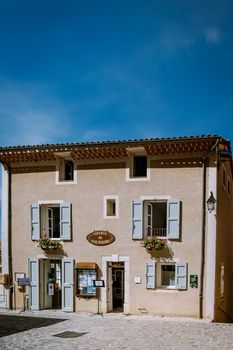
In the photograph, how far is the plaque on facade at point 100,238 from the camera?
15.2m

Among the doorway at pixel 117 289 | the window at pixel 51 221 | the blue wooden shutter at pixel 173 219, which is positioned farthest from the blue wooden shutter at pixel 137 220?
the window at pixel 51 221

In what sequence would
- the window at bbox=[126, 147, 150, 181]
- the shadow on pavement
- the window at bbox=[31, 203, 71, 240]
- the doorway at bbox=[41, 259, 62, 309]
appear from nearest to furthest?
the shadow on pavement < the window at bbox=[126, 147, 150, 181] < the window at bbox=[31, 203, 71, 240] < the doorway at bbox=[41, 259, 62, 309]

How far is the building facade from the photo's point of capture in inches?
568

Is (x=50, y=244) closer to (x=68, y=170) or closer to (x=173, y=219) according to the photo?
(x=68, y=170)

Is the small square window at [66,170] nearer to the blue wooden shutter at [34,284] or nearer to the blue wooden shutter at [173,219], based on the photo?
the blue wooden shutter at [34,284]

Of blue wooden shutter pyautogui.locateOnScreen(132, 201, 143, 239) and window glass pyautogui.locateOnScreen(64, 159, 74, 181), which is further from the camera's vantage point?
window glass pyautogui.locateOnScreen(64, 159, 74, 181)

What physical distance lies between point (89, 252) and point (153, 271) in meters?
2.50

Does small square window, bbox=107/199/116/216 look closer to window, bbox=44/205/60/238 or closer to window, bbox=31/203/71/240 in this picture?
window, bbox=31/203/71/240

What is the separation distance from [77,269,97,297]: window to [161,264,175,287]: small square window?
8.14 feet

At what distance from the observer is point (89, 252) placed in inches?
608

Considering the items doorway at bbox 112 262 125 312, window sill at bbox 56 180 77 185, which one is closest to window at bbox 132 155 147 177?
window sill at bbox 56 180 77 185

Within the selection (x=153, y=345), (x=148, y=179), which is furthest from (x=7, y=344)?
(x=148, y=179)

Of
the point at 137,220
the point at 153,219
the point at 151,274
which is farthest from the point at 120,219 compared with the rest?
the point at 151,274

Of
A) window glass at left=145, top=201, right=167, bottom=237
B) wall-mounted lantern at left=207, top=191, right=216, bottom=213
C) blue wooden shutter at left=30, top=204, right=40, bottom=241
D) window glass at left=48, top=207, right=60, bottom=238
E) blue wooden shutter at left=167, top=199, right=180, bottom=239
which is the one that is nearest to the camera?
wall-mounted lantern at left=207, top=191, right=216, bottom=213
